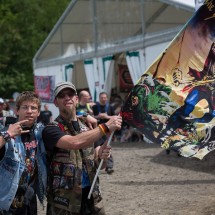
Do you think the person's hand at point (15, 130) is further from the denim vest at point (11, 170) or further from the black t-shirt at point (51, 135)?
the black t-shirt at point (51, 135)

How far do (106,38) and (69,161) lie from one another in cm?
1290

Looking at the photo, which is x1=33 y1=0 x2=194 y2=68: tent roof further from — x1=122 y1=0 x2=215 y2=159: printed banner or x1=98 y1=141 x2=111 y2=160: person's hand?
x1=98 y1=141 x2=111 y2=160: person's hand

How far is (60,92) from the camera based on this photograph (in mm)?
3506

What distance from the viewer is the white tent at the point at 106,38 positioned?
13.0m

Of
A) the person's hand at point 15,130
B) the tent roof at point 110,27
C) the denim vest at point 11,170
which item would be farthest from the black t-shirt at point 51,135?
the tent roof at point 110,27

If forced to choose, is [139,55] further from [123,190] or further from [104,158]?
[104,158]

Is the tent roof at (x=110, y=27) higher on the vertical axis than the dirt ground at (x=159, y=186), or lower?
higher

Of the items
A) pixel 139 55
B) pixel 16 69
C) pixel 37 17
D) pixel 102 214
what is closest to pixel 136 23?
pixel 139 55

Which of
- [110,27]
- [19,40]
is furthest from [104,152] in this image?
[19,40]

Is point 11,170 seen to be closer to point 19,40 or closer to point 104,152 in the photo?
point 104,152

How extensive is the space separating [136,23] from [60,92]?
11244mm

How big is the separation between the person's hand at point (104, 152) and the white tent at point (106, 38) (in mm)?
Answer: 8649

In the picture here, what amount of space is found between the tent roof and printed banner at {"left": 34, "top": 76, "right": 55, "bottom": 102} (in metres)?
0.67

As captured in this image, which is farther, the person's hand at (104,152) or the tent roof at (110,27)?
the tent roof at (110,27)
